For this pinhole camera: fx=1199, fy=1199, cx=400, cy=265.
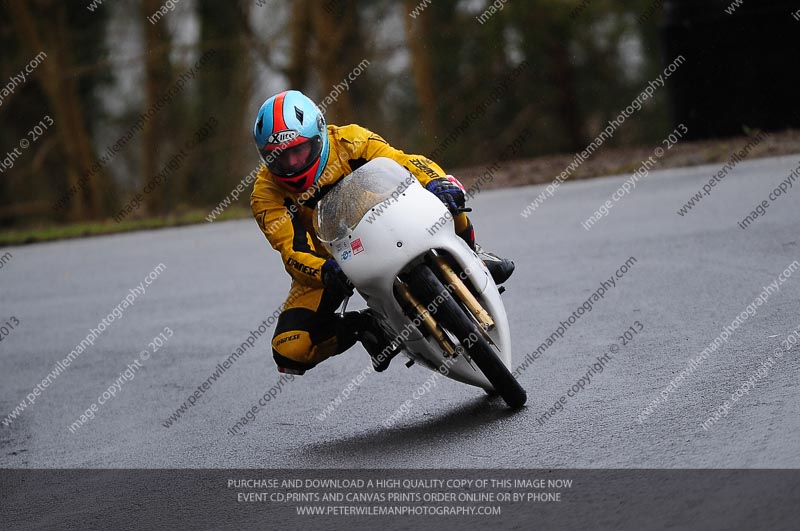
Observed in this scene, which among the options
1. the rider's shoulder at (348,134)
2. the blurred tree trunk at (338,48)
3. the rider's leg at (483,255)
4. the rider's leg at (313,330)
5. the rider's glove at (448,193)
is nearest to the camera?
the rider's glove at (448,193)

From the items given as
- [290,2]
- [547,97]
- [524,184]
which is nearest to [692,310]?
[524,184]

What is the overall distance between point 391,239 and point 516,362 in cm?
212

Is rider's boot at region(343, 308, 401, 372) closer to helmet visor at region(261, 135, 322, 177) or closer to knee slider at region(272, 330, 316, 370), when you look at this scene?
knee slider at region(272, 330, 316, 370)

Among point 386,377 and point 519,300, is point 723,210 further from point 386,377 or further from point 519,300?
point 386,377

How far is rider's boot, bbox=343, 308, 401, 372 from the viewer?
21.2ft

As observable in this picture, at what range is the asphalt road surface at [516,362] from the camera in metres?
5.65

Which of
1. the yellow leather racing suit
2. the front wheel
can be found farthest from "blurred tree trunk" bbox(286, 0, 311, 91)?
the front wheel

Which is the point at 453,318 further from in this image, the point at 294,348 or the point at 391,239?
the point at 294,348

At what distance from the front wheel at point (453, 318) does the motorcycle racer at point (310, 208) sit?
0.40 m

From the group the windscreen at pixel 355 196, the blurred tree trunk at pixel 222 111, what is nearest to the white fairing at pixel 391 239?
the windscreen at pixel 355 196

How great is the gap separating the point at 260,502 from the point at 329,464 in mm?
622

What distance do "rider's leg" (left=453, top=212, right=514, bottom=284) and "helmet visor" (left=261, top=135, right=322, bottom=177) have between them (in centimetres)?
82

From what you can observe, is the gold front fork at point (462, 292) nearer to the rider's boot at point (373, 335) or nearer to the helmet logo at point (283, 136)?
the rider's boot at point (373, 335)

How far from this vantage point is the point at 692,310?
320 inches
